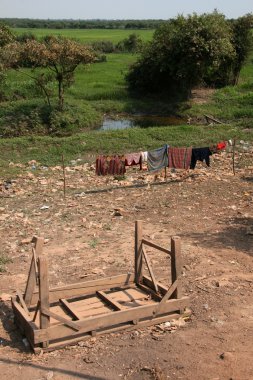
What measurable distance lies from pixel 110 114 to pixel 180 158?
13.0 meters

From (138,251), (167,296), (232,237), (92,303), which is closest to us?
(167,296)

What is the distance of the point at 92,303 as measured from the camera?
690 centimetres

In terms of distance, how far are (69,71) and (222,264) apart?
54.6 ft

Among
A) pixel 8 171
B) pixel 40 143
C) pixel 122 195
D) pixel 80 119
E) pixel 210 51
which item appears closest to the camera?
Result: pixel 122 195

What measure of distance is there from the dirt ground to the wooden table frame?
0.50 ft

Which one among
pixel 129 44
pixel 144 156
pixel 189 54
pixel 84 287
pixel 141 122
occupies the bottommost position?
pixel 141 122

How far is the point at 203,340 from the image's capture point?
6.25 m

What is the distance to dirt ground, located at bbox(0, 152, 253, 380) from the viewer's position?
5777 millimetres

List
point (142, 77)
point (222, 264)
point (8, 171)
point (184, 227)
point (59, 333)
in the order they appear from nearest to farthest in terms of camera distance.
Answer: point (59, 333)
point (222, 264)
point (184, 227)
point (8, 171)
point (142, 77)

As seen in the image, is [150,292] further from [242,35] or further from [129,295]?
[242,35]

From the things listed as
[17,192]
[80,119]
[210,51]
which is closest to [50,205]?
[17,192]

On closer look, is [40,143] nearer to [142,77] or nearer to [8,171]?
[8,171]

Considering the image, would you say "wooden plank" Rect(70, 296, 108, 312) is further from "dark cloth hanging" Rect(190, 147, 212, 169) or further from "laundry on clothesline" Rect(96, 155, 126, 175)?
"dark cloth hanging" Rect(190, 147, 212, 169)

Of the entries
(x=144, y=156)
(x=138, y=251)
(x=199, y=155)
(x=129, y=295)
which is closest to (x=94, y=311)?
(x=129, y=295)
